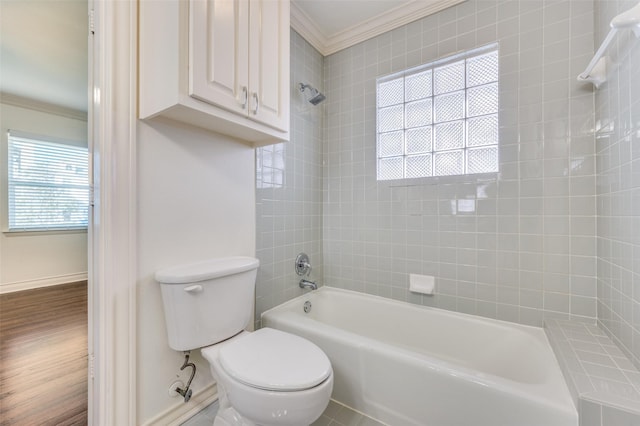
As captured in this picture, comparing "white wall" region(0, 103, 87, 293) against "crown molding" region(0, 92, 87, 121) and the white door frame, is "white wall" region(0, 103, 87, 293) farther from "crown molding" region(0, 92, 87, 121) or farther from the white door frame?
the white door frame

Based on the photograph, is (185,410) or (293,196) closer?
(185,410)

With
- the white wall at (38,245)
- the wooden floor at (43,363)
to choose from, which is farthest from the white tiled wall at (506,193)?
the white wall at (38,245)

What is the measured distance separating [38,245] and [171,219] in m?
3.77

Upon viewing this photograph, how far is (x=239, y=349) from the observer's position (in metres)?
1.10

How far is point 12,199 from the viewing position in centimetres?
323

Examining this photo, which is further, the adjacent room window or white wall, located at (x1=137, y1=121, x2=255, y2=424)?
the adjacent room window

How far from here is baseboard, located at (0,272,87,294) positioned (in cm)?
310

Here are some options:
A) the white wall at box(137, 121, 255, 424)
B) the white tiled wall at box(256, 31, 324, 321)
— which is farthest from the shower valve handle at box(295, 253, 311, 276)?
the white wall at box(137, 121, 255, 424)

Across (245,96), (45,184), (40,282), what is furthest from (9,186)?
(245,96)

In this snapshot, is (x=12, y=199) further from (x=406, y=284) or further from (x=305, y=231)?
(x=406, y=284)

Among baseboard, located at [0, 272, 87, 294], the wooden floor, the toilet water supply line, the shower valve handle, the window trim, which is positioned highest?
the window trim

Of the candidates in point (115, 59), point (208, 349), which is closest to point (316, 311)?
point (208, 349)

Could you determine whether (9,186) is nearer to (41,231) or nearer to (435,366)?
(41,231)

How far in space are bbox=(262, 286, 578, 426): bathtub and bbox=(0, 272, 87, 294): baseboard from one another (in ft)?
12.2
